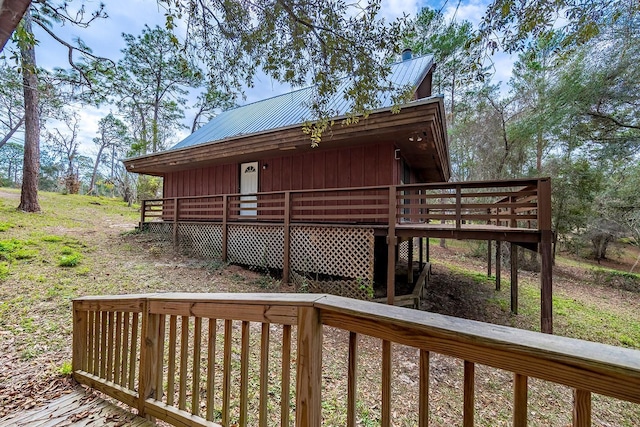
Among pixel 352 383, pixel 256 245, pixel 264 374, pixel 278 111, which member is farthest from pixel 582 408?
pixel 278 111

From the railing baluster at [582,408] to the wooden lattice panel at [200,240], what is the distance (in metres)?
7.57

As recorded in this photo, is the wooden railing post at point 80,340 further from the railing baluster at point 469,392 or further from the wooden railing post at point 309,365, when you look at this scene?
the railing baluster at point 469,392

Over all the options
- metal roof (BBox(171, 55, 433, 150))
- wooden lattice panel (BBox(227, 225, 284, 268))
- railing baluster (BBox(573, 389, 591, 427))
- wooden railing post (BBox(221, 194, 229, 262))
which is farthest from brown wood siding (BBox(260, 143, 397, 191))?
railing baluster (BBox(573, 389, 591, 427))

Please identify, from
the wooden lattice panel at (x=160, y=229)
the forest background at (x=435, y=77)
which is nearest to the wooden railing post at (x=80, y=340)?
the forest background at (x=435, y=77)

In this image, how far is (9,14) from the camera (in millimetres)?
1741

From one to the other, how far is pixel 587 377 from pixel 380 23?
3.72 metres

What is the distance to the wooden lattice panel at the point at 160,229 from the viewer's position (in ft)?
29.1

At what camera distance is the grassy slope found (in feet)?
9.48

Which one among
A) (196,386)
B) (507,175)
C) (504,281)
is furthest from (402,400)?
(507,175)

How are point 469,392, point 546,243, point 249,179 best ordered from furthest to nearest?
point 249,179, point 546,243, point 469,392

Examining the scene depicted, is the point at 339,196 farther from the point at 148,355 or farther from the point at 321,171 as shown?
the point at 148,355

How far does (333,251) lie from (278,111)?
6.26m

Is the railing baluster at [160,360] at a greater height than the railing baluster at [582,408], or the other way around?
the railing baluster at [582,408]

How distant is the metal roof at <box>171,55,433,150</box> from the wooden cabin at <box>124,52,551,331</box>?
0.25ft
